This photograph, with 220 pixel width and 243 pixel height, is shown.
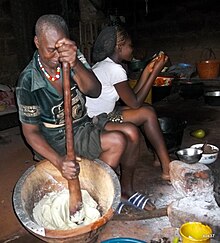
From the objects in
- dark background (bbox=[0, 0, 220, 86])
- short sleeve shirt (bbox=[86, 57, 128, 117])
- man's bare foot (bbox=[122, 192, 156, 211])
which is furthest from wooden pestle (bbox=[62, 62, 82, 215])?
dark background (bbox=[0, 0, 220, 86])

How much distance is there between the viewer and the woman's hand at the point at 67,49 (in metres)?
1.62

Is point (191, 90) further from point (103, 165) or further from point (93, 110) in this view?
point (103, 165)

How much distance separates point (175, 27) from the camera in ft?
21.2

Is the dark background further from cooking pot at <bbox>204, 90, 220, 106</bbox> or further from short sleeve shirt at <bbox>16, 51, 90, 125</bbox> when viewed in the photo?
short sleeve shirt at <bbox>16, 51, 90, 125</bbox>

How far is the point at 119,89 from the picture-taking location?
2557 millimetres

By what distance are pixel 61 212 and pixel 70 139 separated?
49 centimetres

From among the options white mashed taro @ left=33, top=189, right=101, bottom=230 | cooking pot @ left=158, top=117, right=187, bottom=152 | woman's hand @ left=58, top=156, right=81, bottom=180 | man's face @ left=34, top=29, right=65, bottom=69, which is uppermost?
man's face @ left=34, top=29, right=65, bottom=69

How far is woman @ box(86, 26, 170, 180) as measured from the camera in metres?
2.56

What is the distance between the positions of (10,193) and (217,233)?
173 cm

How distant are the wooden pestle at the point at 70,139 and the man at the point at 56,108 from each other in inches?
1.6

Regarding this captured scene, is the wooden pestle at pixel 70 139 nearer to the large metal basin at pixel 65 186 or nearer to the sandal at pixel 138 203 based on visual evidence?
the large metal basin at pixel 65 186

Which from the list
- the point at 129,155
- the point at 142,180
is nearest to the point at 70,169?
the point at 129,155

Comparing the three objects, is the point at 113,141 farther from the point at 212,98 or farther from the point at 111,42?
the point at 212,98

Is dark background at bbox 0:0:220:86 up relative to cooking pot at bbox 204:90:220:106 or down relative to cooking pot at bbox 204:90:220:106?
up
